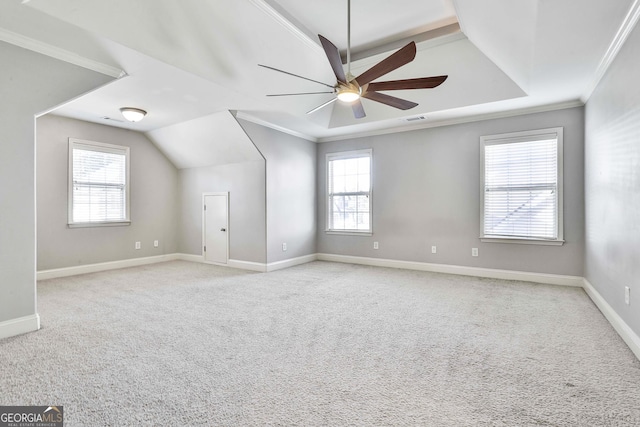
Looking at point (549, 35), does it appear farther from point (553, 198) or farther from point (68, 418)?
point (68, 418)

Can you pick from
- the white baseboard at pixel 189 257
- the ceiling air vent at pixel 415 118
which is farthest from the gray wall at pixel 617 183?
the white baseboard at pixel 189 257

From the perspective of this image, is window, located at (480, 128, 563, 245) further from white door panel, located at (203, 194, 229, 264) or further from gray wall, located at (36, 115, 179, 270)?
gray wall, located at (36, 115, 179, 270)

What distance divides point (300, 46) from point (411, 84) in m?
1.52

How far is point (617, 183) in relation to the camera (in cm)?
284

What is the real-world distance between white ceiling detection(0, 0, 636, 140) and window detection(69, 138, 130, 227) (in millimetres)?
710

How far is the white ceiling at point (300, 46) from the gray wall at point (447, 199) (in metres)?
0.45

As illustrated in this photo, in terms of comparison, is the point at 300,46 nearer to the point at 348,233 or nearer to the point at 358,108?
the point at 358,108

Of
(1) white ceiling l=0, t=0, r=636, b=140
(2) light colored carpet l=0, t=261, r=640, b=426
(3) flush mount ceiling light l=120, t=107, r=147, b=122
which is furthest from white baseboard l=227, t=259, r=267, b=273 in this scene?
(3) flush mount ceiling light l=120, t=107, r=147, b=122

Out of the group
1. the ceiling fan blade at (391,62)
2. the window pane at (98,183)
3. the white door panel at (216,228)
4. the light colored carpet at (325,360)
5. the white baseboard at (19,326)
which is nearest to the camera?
the light colored carpet at (325,360)

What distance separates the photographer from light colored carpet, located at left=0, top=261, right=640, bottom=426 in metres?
1.73

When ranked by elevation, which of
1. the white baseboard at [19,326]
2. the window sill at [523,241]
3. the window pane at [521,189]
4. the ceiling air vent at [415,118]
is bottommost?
the white baseboard at [19,326]

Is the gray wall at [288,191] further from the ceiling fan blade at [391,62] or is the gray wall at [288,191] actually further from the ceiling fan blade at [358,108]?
the ceiling fan blade at [391,62]

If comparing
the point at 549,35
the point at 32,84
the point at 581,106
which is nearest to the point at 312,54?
the point at 549,35

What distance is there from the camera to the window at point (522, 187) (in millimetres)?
4457
